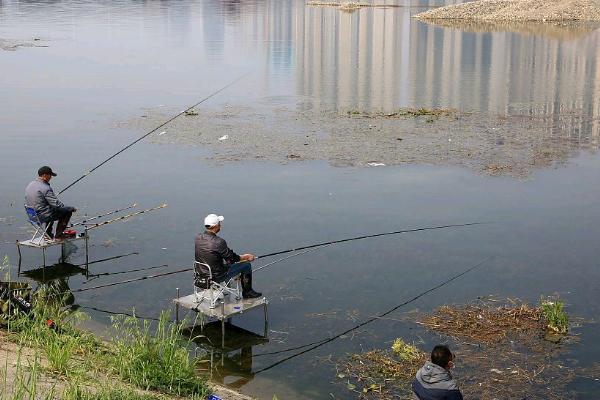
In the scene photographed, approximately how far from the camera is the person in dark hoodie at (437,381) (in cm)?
716

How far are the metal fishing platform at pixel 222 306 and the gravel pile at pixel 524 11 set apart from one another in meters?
55.8

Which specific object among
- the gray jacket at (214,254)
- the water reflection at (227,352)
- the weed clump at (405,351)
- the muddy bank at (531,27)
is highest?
the muddy bank at (531,27)

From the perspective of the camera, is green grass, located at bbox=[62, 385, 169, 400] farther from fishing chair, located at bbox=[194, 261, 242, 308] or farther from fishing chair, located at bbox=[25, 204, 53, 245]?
fishing chair, located at bbox=[25, 204, 53, 245]

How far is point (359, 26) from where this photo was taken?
191 feet

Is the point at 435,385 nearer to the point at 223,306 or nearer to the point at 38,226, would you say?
the point at 223,306

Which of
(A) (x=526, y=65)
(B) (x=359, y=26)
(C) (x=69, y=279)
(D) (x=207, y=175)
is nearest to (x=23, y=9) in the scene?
(B) (x=359, y=26)

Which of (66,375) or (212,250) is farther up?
(212,250)

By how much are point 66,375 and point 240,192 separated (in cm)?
849

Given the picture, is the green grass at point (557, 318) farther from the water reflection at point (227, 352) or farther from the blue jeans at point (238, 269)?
the blue jeans at point (238, 269)

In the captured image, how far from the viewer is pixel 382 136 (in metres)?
21.2

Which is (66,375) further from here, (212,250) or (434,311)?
(434,311)

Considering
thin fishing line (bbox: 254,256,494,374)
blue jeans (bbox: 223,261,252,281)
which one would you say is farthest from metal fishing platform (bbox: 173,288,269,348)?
thin fishing line (bbox: 254,256,494,374)

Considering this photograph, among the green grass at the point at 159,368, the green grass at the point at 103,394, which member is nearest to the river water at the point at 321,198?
the green grass at the point at 159,368

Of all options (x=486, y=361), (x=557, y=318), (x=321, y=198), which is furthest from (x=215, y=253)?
(x=321, y=198)
